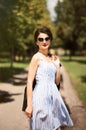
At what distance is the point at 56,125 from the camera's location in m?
5.86

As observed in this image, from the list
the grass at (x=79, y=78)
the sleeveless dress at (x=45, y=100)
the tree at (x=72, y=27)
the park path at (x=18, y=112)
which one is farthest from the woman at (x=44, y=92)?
the tree at (x=72, y=27)

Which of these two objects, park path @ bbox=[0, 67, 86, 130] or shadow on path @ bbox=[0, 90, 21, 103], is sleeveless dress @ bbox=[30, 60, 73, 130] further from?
shadow on path @ bbox=[0, 90, 21, 103]

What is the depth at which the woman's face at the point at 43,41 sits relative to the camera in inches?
232

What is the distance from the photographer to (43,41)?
589cm

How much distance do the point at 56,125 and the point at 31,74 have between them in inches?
32.8

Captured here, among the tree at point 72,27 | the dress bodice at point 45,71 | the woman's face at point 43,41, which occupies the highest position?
the woman's face at point 43,41

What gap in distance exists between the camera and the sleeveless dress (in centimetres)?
572

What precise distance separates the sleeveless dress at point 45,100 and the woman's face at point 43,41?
0.26 meters

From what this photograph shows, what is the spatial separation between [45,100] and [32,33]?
36.1 metres

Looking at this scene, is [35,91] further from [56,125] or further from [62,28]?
[62,28]

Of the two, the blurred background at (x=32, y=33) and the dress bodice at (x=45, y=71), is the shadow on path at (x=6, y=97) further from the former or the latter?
the dress bodice at (x=45, y=71)

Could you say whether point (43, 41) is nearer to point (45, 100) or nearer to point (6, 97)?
point (45, 100)

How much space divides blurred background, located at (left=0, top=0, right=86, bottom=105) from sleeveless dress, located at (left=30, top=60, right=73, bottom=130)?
1060cm

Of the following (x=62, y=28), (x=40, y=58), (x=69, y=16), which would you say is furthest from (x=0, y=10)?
(x=62, y=28)
